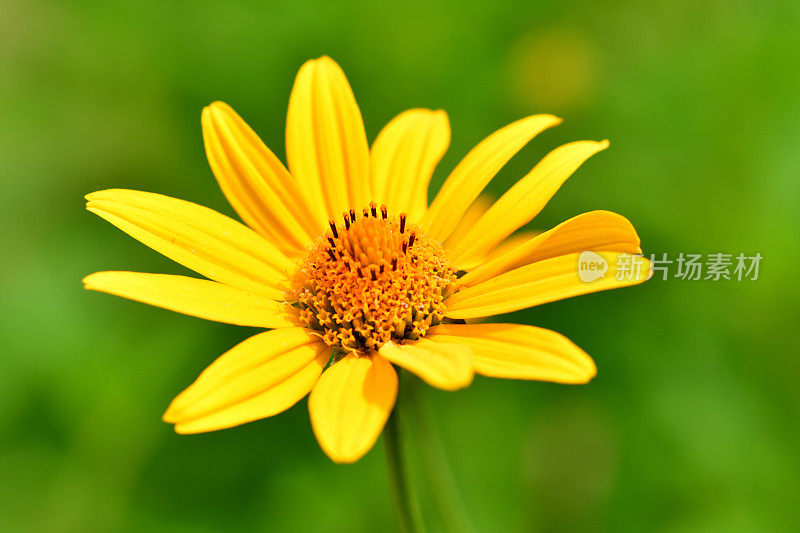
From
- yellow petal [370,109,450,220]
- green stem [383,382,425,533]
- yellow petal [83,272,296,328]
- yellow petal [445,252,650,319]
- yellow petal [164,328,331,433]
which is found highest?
yellow petal [370,109,450,220]

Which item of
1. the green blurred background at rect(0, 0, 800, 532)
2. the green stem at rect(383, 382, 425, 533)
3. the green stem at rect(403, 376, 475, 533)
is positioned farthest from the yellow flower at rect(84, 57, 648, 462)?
the green blurred background at rect(0, 0, 800, 532)

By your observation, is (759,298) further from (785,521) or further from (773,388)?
(785,521)

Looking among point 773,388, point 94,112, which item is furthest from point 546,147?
point 94,112

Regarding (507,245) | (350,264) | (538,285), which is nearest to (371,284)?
(350,264)

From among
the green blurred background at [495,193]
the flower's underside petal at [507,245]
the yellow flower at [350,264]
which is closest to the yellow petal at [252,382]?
the yellow flower at [350,264]

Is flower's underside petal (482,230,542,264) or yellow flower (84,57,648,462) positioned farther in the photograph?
flower's underside petal (482,230,542,264)

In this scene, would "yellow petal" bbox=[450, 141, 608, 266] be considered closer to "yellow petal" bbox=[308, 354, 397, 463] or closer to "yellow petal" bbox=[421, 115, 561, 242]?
"yellow petal" bbox=[421, 115, 561, 242]

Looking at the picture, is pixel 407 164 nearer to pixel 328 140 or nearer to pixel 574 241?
pixel 328 140
